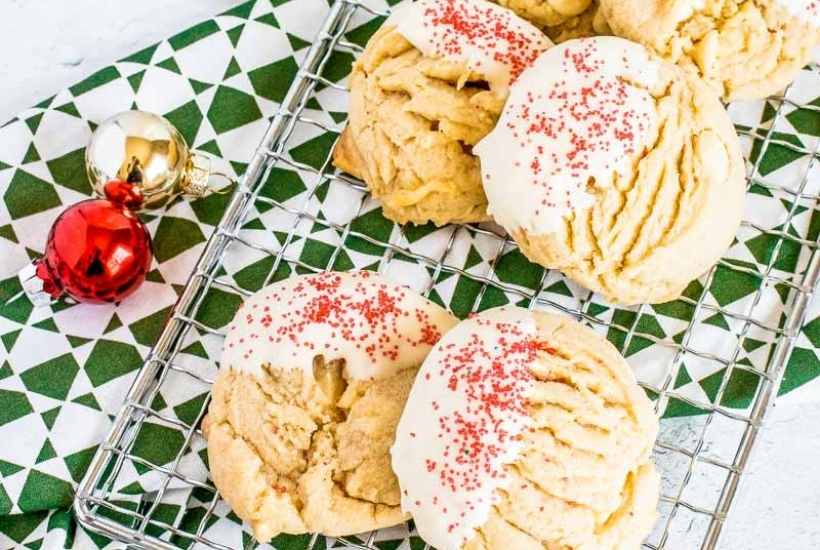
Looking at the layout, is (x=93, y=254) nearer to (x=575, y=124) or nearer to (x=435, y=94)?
(x=435, y=94)

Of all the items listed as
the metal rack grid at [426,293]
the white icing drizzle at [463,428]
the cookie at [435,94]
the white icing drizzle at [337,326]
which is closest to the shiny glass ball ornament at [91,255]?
the metal rack grid at [426,293]

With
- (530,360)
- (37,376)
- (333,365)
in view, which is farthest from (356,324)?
(37,376)

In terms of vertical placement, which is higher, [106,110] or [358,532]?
A: [106,110]

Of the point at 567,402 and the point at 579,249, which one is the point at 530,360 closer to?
the point at 567,402

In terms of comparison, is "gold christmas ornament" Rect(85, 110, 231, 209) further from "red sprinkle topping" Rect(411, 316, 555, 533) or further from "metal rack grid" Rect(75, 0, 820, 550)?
"red sprinkle topping" Rect(411, 316, 555, 533)

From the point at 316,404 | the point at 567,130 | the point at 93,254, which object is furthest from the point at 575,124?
the point at 93,254

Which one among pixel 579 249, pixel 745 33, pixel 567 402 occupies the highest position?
pixel 745 33
